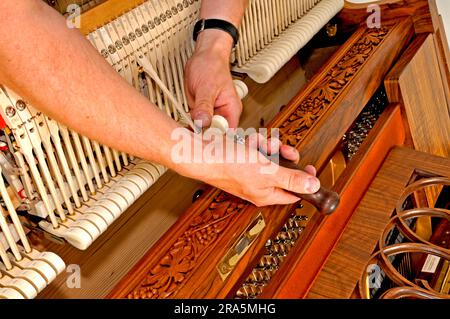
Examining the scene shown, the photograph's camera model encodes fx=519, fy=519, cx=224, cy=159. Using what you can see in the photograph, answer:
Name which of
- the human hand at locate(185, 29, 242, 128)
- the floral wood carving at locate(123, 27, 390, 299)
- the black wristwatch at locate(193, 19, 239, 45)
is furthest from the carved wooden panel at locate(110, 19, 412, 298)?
the black wristwatch at locate(193, 19, 239, 45)

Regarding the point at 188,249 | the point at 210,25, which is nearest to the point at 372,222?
the point at 188,249

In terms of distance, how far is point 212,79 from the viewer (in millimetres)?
1381

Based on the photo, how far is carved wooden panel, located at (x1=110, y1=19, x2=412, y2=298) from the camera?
3.56 ft

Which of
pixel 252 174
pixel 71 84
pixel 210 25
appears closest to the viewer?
pixel 71 84

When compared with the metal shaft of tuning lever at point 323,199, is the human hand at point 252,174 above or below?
above

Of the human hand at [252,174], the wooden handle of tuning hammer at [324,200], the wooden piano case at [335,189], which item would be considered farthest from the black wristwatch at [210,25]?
the wooden handle of tuning hammer at [324,200]

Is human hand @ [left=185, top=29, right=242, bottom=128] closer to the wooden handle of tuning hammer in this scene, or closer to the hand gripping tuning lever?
the hand gripping tuning lever

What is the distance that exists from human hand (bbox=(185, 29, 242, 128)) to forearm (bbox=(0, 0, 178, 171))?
0.30 m

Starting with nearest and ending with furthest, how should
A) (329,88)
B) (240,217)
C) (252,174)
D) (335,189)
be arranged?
1. (252,174)
2. (240,217)
3. (335,189)
4. (329,88)

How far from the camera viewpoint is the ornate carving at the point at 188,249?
1082 mm

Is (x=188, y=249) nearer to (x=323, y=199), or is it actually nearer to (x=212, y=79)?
(x=323, y=199)

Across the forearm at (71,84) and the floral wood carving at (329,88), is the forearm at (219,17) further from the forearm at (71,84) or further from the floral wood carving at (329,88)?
the forearm at (71,84)

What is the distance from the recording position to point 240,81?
1.71 m

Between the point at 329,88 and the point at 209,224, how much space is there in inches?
27.0
